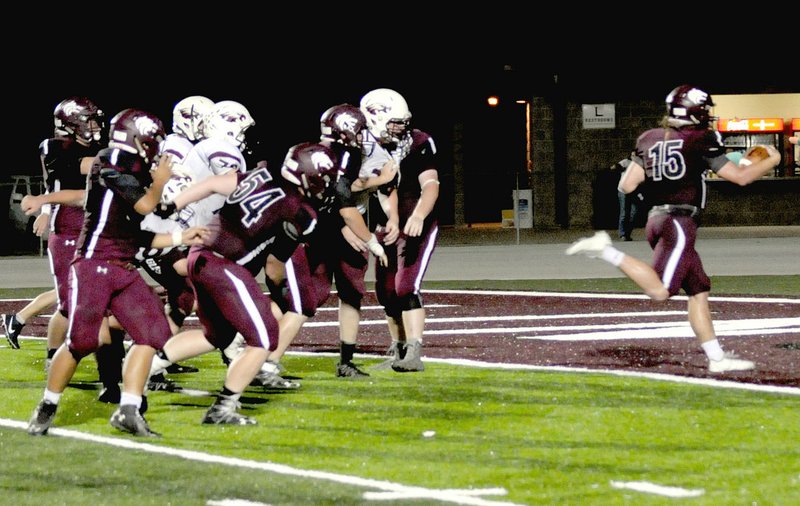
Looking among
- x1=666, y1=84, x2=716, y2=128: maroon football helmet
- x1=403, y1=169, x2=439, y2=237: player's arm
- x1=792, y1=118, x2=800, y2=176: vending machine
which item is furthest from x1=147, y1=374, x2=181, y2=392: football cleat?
x1=792, y1=118, x2=800, y2=176: vending machine

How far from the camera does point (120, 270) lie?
759 cm

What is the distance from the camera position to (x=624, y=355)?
10.4 metres

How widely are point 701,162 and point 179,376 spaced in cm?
376

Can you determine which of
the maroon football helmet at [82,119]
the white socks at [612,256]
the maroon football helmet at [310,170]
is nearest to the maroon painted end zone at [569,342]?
the white socks at [612,256]

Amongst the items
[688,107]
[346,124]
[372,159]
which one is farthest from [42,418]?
[688,107]

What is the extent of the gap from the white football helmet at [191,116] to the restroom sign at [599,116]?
19.1 metres

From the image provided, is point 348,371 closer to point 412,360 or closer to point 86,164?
point 412,360

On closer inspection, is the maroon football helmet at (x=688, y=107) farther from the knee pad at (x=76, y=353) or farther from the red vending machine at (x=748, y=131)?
the red vending machine at (x=748, y=131)

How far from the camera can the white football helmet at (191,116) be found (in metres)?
10.0

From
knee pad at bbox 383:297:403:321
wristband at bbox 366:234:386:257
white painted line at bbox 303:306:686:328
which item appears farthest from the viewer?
white painted line at bbox 303:306:686:328

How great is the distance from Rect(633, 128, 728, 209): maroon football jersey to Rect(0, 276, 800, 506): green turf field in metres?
1.22

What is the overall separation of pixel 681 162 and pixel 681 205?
277 mm

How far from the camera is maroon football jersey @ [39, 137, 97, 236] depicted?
922 cm

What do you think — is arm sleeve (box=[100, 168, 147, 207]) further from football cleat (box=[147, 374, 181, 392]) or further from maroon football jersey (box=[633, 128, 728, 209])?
maroon football jersey (box=[633, 128, 728, 209])
